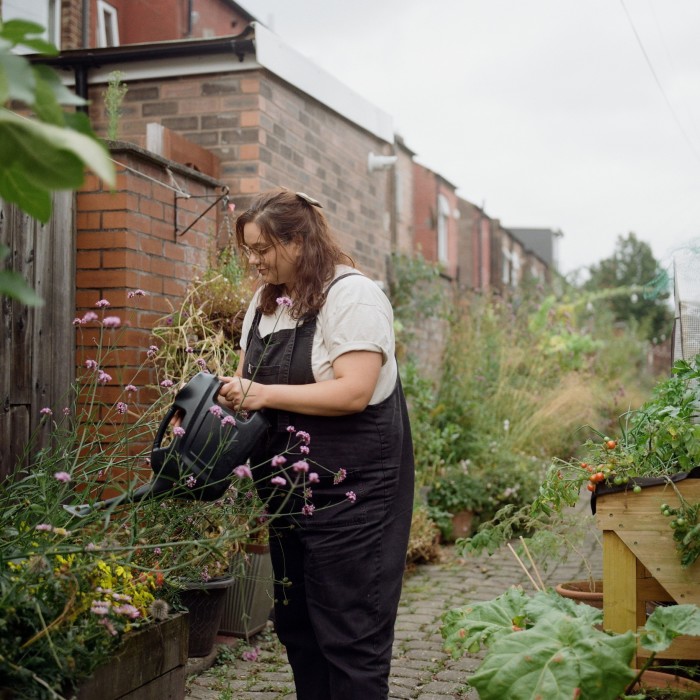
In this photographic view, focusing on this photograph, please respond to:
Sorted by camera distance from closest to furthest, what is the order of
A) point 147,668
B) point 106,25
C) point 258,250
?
point 147,668
point 258,250
point 106,25

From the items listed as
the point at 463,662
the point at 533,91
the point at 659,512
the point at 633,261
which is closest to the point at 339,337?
the point at 659,512

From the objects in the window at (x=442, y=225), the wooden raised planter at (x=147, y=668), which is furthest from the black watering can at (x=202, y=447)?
the window at (x=442, y=225)

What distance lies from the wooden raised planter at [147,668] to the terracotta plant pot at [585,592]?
65.7 inches

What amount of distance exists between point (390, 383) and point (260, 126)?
348 cm

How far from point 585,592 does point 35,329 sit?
252cm

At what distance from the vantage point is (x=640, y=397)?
1311cm

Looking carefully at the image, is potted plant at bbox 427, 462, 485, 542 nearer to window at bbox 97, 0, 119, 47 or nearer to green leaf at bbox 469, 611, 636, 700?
green leaf at bbox 469, 611, 636, 700

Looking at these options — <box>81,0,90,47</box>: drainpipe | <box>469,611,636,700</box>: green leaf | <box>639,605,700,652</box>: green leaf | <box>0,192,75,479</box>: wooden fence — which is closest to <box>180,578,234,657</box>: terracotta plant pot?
<box>0,192,75,479</box>: wooden fence

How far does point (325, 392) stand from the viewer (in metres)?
2.50

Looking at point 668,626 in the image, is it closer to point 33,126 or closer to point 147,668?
point 147,668

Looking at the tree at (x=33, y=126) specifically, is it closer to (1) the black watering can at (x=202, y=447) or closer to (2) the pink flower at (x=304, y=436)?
(1) the black watering can at (x=202, y=447)

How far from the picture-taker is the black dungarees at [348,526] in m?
2.59

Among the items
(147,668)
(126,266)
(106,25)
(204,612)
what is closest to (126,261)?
(126,266)

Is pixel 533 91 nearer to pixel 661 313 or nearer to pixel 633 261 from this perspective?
pixel 661 313
